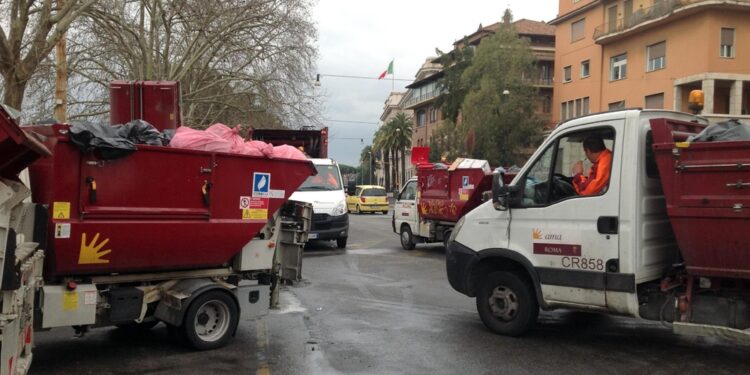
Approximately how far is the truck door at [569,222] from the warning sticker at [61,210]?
4483mm

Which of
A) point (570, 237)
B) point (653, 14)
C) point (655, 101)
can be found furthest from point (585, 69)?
point (570, 237)

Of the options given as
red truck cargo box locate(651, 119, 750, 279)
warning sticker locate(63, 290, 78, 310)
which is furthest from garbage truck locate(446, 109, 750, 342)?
warning sticker locate(63, 290, 78, 310)

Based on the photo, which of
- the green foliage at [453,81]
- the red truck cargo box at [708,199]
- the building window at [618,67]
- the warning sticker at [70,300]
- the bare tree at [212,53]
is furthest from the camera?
the green foliage at [453,81]

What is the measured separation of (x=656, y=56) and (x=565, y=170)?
3584 centimetres

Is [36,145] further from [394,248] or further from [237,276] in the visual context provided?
[394,248]

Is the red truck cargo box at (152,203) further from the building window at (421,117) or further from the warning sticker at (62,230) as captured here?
the building window at (421,117)

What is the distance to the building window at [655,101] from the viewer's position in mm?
36938

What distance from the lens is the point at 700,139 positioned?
17.9 ft

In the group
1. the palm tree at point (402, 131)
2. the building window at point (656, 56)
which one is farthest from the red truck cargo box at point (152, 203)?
the palm tree at point (402, 131)

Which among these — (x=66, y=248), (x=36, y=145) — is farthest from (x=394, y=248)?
(x=36, y=145)

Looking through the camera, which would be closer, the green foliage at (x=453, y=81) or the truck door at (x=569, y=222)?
the truck door at (x=569, y=222)

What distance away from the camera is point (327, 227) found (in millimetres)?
15367

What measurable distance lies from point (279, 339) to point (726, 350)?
4746 mm

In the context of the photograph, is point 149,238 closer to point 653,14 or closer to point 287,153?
point 287,153
